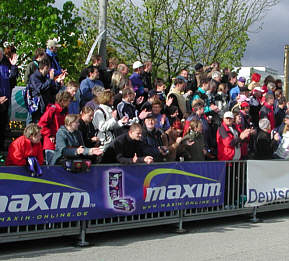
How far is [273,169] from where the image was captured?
34.3ft

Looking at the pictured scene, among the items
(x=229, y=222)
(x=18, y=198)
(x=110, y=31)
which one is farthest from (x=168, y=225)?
(x=110, y=31)

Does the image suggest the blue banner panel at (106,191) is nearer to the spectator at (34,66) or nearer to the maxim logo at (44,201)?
the maxim logo at (44,201)

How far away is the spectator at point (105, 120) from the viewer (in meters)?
8.40

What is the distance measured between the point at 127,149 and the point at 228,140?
261 centimetres

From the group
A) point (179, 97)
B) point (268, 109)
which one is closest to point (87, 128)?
point (179, 97)

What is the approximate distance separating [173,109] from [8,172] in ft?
15.7

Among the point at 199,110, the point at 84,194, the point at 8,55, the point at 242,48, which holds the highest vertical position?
the point at 242,48

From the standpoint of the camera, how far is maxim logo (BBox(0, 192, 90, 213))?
6832 mm

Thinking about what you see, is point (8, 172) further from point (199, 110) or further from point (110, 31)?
point (110, 31)

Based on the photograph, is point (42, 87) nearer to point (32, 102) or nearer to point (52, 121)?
point (32, 102)

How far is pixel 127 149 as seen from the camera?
8273 mm

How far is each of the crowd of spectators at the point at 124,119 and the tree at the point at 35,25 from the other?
11.2 meters

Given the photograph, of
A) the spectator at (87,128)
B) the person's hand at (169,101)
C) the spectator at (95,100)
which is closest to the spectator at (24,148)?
the spectator at (87,128)

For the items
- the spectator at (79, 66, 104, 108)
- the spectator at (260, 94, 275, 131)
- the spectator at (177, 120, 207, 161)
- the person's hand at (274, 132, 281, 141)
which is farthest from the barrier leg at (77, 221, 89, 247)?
the spectator at (260, 94, 275, 131)
